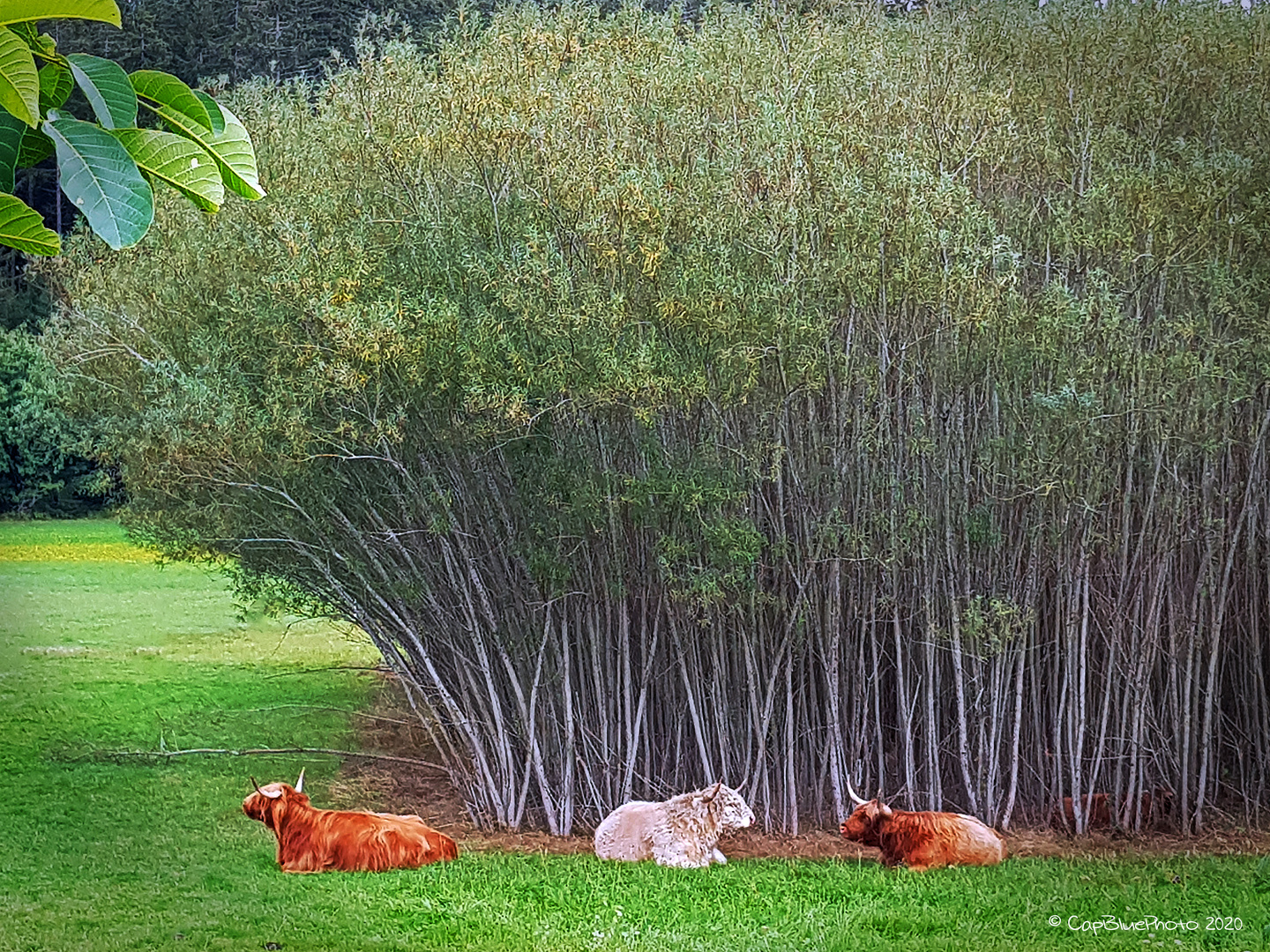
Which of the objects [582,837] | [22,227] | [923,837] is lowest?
[582,837]

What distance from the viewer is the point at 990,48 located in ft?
12.4

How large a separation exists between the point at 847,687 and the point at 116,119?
362cm

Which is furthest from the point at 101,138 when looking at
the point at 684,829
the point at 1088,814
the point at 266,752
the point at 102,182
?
the point at 266,752

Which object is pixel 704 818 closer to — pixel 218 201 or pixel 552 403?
pixel 552 403

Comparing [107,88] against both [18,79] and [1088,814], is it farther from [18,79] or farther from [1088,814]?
[1088,814]

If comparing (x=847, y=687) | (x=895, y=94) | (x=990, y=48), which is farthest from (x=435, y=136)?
(x=847, y=687)

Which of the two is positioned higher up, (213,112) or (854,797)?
(213,112)

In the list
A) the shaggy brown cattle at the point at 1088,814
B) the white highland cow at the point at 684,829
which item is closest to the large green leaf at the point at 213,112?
the white highland cow at the point at 684,829

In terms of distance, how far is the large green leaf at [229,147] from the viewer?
58 cm

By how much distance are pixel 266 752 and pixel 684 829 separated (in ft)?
5.83

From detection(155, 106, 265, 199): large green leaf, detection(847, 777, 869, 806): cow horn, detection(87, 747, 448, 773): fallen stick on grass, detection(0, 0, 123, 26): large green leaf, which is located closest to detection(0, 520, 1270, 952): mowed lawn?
detection(87, 747, 448, 773): fallen stick on grass

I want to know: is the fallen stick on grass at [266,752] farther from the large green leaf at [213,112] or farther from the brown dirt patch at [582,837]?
the large green leaf at [213,112]

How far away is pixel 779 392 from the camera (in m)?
3.63

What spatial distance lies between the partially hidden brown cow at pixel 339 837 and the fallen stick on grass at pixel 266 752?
58 centimetres
